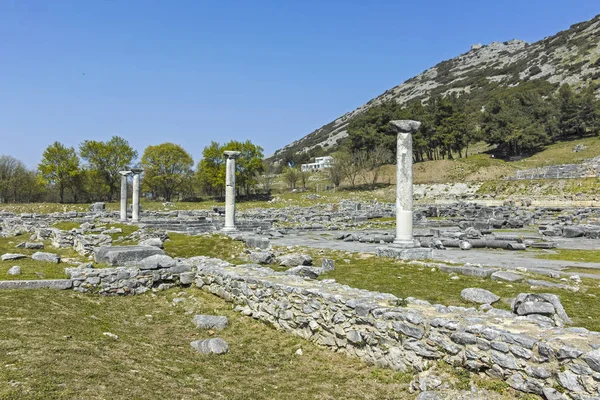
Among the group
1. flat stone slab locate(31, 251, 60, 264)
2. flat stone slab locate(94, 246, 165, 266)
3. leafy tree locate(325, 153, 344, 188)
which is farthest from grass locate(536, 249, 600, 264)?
leafy tree locate(325, 153, 344, 188)

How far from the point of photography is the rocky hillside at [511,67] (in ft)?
327

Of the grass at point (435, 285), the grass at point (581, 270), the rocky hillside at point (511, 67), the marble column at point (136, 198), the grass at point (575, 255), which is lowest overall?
the grass at point (575, 255)

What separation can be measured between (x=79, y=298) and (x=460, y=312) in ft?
28.2

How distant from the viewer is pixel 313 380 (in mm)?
6750

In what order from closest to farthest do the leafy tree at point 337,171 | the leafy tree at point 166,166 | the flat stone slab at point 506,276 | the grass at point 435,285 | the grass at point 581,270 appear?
the grass at point 435,285, the flat stone slab at point 506,276, the grass at point 581,270, the leafy tree at point 166,166, the leafy tree at point 337,171

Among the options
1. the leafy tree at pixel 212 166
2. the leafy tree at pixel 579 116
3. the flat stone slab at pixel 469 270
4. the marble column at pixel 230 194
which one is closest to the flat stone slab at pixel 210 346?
the flat stone slab at pixel 469 270

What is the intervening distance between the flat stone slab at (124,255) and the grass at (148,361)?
322 cm

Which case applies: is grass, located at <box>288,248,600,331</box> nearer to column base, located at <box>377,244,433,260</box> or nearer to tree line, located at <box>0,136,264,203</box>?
column base, located at <box>377,244,433,260</box>

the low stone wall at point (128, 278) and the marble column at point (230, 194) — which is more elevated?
the marble column at point (230, 194)

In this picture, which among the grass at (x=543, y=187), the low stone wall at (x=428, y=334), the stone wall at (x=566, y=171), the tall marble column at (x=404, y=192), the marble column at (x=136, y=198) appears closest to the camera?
the low stone wall at (x=428, y=334)

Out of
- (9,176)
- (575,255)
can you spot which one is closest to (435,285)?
(575,255)

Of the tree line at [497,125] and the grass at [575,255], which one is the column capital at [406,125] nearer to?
the grass at [575,255]

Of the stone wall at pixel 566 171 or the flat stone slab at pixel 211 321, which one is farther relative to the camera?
the stone wall at pixel 566 171

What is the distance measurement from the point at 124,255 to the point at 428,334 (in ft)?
33.2
